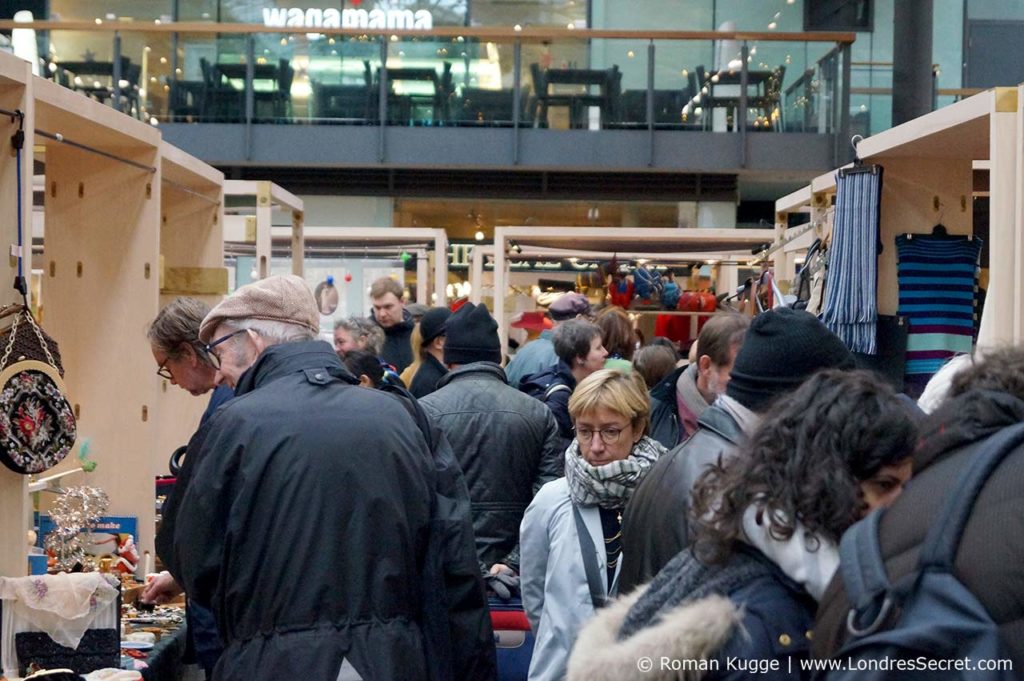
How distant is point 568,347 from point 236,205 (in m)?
3.16

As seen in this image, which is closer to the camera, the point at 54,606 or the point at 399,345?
the point at 54,606

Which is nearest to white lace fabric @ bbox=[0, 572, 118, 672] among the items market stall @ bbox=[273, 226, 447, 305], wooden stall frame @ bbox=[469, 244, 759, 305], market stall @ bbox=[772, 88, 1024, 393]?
market stall @ bbox=[772, 88, 1024, 393]

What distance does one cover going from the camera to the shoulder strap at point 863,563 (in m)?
1.50

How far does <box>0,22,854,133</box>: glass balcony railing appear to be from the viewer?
15.2 m

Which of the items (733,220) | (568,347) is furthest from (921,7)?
(568,347)

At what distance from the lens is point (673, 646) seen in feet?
5.52

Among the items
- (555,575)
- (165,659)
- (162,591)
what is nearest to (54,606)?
(162,591)

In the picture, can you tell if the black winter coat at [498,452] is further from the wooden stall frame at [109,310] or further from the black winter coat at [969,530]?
the black winter coat at [969,530]

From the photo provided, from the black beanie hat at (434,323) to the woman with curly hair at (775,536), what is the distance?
4.21 metres

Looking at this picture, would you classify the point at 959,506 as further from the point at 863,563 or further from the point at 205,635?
the point at 205,635

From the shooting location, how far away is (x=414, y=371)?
6395 millimetres

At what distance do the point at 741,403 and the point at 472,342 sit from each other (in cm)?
272

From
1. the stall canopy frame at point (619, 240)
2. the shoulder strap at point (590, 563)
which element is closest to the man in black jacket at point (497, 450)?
the shoulder strap at point (590, 563)

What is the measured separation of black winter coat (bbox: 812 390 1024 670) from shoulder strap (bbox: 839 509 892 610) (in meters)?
0.01
